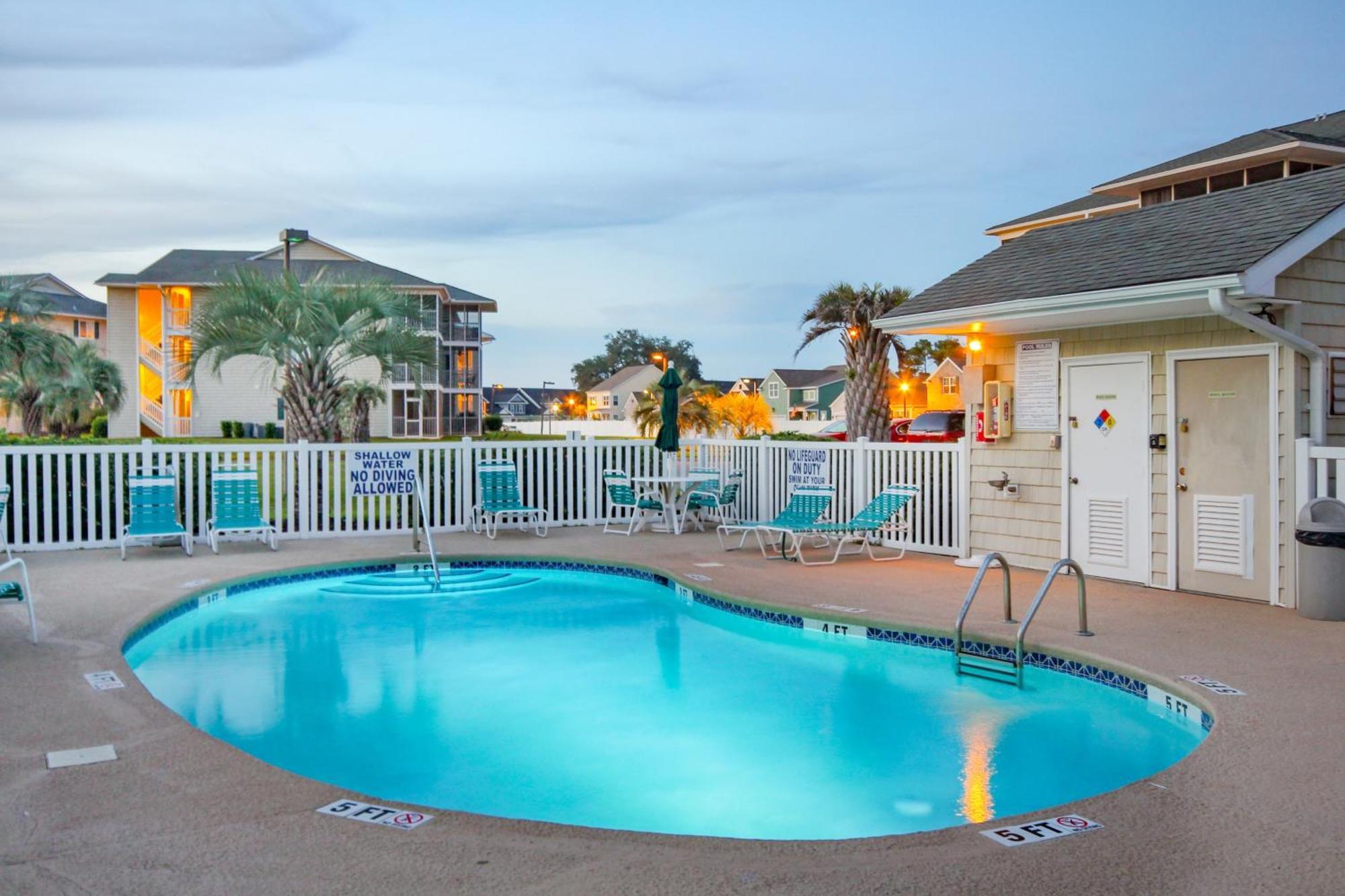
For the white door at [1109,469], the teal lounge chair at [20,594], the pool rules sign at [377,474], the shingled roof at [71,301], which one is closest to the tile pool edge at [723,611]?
the teal lounge chair at [20,594]

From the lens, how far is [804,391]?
67875mm

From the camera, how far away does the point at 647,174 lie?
25.6 meters

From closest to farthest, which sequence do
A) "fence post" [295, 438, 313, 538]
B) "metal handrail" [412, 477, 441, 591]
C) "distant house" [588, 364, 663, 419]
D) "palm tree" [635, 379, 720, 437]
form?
"metal handrail" [412, 477, 441, 591]
"fence post" [295, 438, 313, 538]
"palm tree" [635, 379, 720, 437]
"distant house" [588, 364, 663, 419]

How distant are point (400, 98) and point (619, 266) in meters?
24.1

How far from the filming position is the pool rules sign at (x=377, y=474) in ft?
37.6

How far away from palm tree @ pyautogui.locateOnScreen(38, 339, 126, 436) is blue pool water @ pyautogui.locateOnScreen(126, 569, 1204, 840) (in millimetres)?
25601

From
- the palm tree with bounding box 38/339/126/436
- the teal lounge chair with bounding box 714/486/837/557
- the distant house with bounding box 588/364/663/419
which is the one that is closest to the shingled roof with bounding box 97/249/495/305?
the palm tree with bounding box 38/339/126/436

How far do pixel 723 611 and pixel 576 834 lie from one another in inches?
210

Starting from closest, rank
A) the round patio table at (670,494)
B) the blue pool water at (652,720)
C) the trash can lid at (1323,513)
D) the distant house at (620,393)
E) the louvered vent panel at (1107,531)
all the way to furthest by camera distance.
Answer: the blue pool water at (652,720) → the trash can lid at (1323,513) → the louvered vent panel at (1107,531) → the round patio table at (670,494) → the distant house at (620,393)

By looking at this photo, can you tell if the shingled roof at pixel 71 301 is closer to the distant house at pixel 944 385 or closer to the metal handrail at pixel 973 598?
the distant house at pixel 944 385

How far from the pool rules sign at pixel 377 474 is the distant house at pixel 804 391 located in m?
53.7

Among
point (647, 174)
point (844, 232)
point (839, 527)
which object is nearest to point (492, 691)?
point (839, 527)

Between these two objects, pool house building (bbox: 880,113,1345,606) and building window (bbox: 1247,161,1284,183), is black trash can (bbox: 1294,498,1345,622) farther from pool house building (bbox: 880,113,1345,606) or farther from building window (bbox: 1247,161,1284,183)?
building window (bbox: 1247,161,1284,183)

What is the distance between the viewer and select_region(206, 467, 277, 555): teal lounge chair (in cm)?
1093
